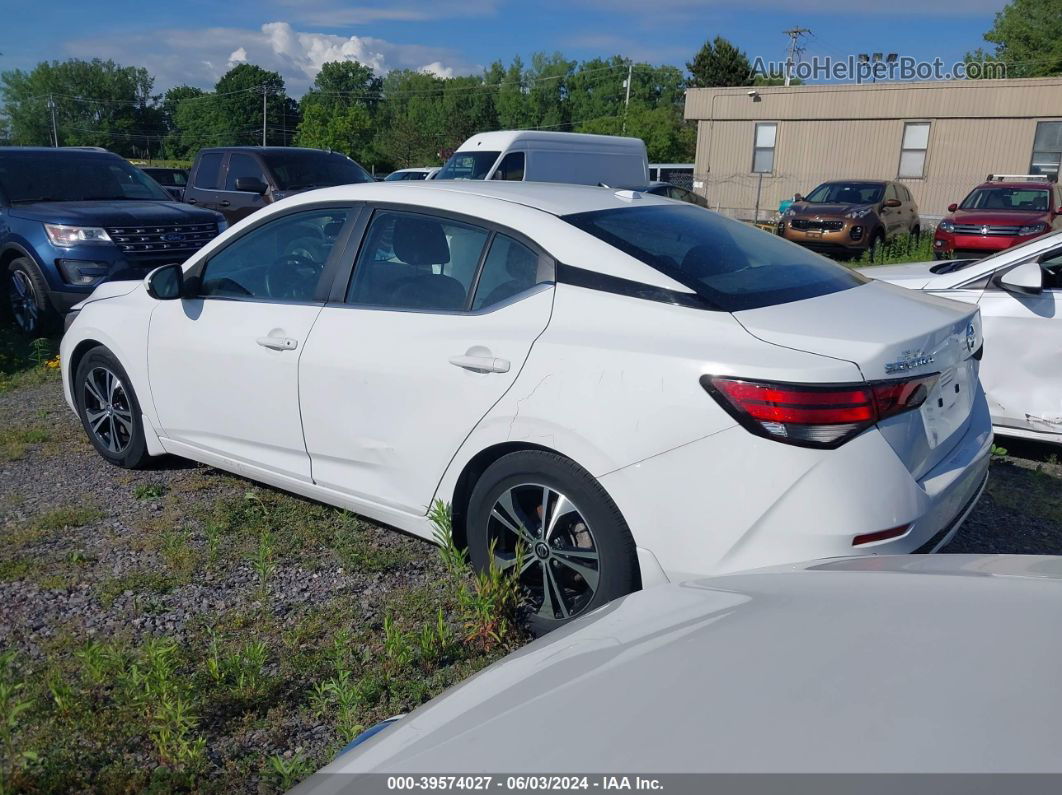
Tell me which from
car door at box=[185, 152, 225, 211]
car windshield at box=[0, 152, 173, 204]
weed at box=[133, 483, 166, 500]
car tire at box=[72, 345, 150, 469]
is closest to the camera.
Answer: weed at box=[133, 483, 166, 500]

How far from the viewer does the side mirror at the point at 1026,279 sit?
5145mm

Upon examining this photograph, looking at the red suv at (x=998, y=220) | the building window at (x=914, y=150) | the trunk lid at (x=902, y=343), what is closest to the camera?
the trunk lid at (x=902, y=343)

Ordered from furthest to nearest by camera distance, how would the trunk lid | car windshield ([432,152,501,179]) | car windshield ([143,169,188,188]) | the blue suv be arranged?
1. car windshield ([143,169,188,188])
2. car windshield ([432,152,501,179])
3. the blue suv
4. the trunk lid

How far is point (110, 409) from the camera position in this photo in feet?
16.6

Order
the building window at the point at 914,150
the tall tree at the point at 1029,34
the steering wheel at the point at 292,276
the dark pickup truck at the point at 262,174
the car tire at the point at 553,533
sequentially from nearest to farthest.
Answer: the car tire at the point at 553,533, the steering wheel at the point at 292,276, the dark pickup truck at the point at 262,174, the building window at the point at 914,150, the tall tree at the point at 1029,34

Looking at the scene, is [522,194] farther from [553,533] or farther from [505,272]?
[553,533]

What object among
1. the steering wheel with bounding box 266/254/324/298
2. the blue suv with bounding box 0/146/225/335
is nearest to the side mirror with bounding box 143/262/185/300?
the steering wheel with bounding box 266/254/324/298

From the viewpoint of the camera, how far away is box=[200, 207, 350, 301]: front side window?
4.13 metres

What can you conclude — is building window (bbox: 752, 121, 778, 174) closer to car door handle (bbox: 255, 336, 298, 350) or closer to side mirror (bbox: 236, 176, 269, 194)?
side mirror (bbox: 236, 176, 269, 194)

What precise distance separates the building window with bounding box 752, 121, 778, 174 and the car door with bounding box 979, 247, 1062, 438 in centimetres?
2594

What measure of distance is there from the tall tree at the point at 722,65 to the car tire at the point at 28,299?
6037 cm

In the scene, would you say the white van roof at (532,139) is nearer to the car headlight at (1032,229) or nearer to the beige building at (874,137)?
the car headlight at (1032,229)

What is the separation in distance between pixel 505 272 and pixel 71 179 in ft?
26.3

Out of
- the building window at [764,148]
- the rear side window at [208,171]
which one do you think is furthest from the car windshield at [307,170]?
the building window at [764,148]
